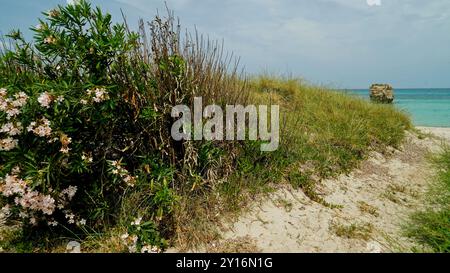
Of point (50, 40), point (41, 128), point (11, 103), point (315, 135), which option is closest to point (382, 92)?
point (315, 135)

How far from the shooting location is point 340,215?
3715mm

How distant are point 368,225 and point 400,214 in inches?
29.6

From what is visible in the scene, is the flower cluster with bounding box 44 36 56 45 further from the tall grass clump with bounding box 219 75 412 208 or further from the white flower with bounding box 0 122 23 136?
the tall grass clump with bounding box 219 75 412 208

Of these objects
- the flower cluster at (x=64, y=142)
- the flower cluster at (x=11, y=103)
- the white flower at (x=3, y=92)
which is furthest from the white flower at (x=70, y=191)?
the white flower at (x=3, y=92)

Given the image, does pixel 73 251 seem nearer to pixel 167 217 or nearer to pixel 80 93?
pixel 167 217

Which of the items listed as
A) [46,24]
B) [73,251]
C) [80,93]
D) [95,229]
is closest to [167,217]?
[95,229]

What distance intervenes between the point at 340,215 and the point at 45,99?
138 inches

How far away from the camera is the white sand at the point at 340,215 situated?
10.3 feet

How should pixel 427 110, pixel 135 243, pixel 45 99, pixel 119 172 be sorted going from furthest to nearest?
pixel 427 110
pixel 119 172
pixel 135 243
pixel 45 99

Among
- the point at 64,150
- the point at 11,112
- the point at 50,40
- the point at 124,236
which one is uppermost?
the point at 50,40

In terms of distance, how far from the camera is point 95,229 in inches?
121

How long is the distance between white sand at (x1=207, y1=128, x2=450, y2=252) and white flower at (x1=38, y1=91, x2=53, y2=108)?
2045 millimetres

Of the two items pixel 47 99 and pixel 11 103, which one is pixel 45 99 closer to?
pixel 47 99

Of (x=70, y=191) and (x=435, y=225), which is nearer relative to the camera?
(x=70, y=191)
